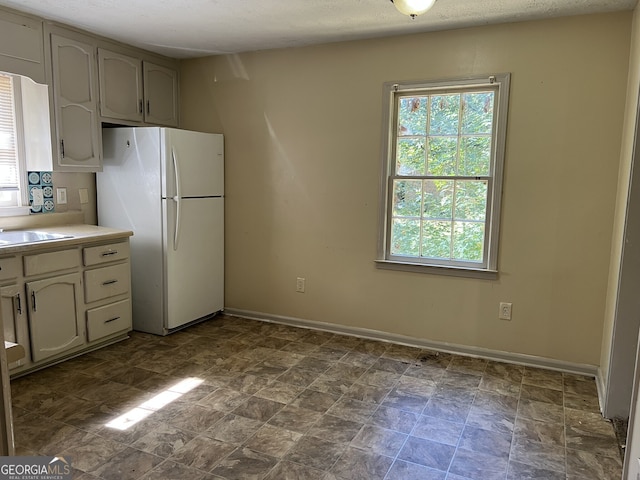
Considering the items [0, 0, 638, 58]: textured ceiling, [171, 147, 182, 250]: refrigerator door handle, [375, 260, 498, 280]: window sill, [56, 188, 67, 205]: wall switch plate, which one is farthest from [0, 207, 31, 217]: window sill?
[375, 260, 498, 280]: window sill

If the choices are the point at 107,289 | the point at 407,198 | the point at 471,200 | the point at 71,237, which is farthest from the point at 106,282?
the point at 471,200

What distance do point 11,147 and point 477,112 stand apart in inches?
130

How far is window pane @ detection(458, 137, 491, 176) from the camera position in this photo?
3.24 meters

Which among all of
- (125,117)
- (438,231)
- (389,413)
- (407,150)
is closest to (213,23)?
(125,117)

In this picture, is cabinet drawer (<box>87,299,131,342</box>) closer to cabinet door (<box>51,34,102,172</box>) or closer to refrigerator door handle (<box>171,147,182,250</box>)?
refrigerator door handle (<box>171,147,182,250</box>)

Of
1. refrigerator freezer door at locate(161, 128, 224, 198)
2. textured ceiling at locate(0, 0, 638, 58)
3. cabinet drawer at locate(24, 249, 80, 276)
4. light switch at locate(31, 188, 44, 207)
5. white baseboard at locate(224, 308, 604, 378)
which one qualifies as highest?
textured ceiling at locate(0, 0, 638, 58)

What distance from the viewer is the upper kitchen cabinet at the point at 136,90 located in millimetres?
3572

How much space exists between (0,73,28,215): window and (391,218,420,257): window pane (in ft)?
8.93

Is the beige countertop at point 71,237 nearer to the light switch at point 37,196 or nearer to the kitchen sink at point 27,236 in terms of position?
the kitchen sink at point 27,236

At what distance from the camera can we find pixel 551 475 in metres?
2.04

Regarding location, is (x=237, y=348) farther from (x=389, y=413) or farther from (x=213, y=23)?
(x=213, y=23)

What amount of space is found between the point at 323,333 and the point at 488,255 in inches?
57.1

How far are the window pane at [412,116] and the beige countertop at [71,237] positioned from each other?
7.16 feet

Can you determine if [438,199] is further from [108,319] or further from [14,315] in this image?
[14,315]
